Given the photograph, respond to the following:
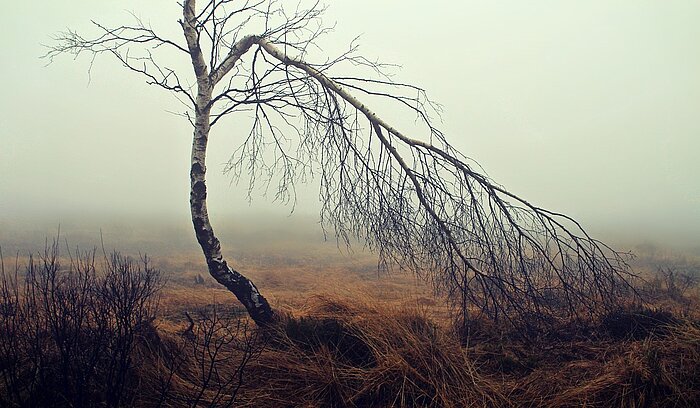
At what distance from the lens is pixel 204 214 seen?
5887 millimetres

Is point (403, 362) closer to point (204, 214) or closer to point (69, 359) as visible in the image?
point (69, 359)

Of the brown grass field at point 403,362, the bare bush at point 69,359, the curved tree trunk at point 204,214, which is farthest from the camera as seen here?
the curved tree trunk at point 204,214

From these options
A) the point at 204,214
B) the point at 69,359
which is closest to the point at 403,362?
the point at 69,359

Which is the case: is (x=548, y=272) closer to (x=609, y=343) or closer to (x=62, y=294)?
(x=609, y=343)

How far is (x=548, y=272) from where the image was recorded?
5582 millimetres

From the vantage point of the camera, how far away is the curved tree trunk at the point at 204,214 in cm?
585

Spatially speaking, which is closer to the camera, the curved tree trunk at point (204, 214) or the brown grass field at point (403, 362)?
the brown grass field at point (403, 362)

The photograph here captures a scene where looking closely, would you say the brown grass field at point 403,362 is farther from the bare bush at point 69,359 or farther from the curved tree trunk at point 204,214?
the curved tree trunk at point 204,214

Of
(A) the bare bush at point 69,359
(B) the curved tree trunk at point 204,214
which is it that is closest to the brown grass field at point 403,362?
(A) the bare bush at point 69,359

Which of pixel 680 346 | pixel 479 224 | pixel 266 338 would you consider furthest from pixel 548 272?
pixel 266 338

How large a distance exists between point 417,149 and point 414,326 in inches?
85.6

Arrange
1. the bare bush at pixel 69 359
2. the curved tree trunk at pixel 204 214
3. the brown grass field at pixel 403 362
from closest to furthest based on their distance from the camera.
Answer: the bare bush at pixel 69 359, the brown grass field at pixel 403 362, the curved tree trunk at pixel 204 214

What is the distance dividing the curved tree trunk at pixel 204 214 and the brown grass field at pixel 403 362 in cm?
37

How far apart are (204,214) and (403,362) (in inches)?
124
